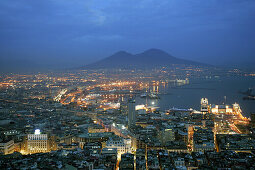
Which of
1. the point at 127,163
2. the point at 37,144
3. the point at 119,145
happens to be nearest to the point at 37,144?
the point at 37,144

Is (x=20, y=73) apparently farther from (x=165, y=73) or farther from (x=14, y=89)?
(x=165, y=73)

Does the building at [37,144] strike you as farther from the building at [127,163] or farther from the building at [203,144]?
the building at [203,144]

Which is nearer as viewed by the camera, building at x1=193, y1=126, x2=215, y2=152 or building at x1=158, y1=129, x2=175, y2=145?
building at x1=193, y1=126, x2=215, y2=152

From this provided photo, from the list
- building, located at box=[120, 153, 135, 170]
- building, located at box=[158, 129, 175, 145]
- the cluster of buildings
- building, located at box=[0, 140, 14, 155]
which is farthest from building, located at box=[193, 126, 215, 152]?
building, located at box=[0, 140, 14, 155]

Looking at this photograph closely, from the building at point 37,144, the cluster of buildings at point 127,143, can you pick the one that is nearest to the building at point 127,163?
the cluster of buildings at point 127,143

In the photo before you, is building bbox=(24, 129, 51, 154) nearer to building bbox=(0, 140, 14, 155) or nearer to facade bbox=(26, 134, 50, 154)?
facade bbox=(26, 134, 50, 154)

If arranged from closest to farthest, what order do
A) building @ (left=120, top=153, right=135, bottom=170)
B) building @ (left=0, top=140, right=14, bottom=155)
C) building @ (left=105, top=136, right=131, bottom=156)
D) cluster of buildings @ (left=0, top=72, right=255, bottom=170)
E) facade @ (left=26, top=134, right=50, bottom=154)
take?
1. building @ (left=120, top=153, right=135, bottom=170)
2. cluster of buildings @ (left=0, top=72, right=255, bottom=170)
3. building @ (left=105, top=136, right=131, bottom=156)
4. building @ (left=0, top=140, right=14, bottom=155)
5. facade @ (left=26, top=134, right=50, bottom=154)

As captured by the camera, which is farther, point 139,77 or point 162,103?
point 139,77

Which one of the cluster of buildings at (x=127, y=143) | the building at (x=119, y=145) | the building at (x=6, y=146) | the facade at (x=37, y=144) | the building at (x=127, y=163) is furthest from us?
the facade at (x=37, y=144)

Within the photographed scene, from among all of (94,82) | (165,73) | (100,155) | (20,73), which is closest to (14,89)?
(20,73)
